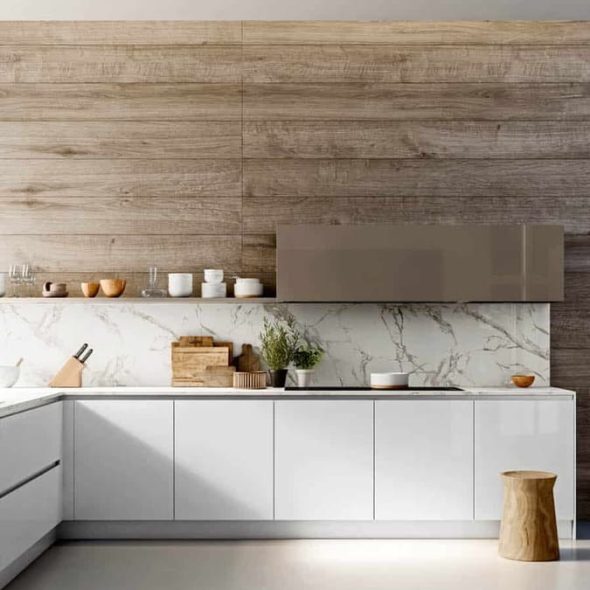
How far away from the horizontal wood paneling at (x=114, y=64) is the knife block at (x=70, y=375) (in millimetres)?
1686

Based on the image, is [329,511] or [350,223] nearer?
[329,511]

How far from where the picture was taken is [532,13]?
5.35m

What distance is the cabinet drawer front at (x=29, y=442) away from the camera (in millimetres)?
3955

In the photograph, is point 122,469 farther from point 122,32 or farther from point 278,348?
point 122,32

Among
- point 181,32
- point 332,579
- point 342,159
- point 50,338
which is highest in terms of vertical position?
point 181,32

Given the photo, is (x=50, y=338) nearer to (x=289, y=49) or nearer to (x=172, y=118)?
(x=172, y=118)

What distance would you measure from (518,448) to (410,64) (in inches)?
91.6

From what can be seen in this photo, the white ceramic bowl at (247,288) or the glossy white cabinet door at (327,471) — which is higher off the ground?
the white ceramic bowl at (247,288)

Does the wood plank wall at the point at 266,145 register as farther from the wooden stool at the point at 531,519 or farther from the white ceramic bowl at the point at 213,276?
the wooden stool at the point at 531,519

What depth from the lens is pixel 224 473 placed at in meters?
4.88

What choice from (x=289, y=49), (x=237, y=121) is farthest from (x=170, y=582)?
(x=289, y=49)

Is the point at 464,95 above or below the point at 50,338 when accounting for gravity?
above

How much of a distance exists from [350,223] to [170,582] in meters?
2.35

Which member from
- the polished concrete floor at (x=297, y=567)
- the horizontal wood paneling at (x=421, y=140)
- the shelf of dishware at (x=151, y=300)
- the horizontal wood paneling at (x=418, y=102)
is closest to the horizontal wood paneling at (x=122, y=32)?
the horizontal wood paneling at (x=418, y=102)
